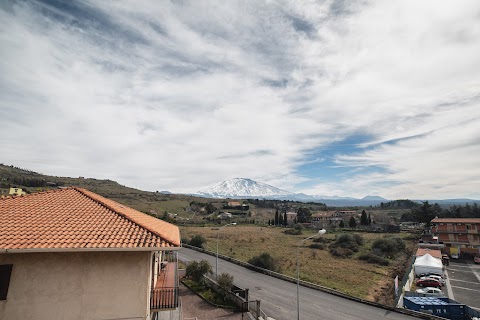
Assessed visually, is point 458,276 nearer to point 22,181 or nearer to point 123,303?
point 123,303

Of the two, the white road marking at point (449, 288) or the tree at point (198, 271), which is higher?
the tree at point (198, 271)

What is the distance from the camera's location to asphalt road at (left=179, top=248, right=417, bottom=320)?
25.5m

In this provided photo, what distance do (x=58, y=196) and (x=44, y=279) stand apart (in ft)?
21.5

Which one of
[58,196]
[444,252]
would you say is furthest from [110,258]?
[444,252]

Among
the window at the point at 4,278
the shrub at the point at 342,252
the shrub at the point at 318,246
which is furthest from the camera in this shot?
the shrub at the point at 318,246

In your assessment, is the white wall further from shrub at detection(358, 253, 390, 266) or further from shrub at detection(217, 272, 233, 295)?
shrub at detection(358, 253, 390, 266)

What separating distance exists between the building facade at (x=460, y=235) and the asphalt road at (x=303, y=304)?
48409 millimetres

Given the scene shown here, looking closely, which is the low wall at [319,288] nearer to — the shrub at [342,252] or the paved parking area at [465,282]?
the paved parking area at [465,282]

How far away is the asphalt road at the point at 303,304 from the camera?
2548 centimetres

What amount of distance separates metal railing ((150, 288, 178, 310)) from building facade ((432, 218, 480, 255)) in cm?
7023

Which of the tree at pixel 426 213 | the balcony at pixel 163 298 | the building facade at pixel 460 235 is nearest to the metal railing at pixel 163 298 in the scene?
the balcony at pixel 163 298

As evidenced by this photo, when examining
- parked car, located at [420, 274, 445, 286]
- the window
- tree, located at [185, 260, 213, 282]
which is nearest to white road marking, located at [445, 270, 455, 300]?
parked car, located at [420, 274, 445, 286]

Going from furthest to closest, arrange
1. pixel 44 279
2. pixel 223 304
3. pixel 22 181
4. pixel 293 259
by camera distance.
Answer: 1. pixel 22 181
2. pixel 293 259
3. pixel 223 304
4. pixel 44 279

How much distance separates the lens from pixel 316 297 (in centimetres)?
3055
